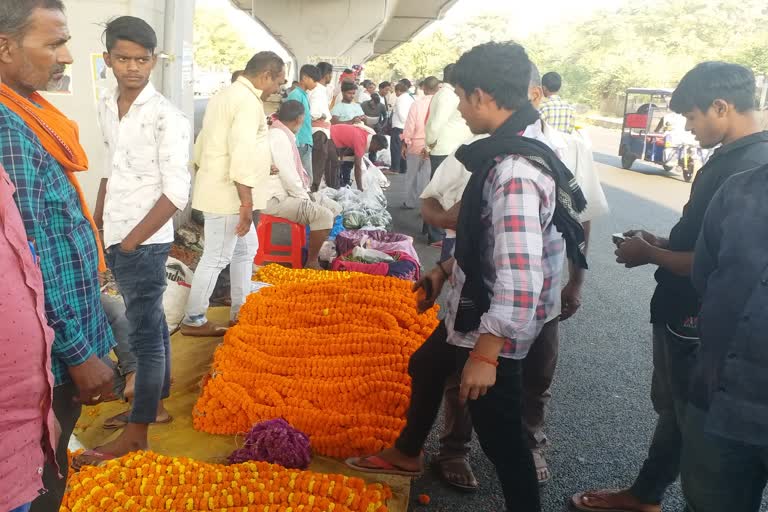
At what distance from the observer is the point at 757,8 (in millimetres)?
46656

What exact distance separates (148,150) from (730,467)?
7.79 ft

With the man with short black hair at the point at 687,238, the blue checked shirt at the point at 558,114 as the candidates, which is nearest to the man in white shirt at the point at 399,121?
the blue checked shirt at the point at 558,114

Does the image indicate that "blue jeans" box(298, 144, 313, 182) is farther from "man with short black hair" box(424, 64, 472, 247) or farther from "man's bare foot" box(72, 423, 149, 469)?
"man's bare foot" box(72, 423, 149, 469)

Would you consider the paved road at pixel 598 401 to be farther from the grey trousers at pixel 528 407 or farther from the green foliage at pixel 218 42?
the green foliage at pixel 218 42

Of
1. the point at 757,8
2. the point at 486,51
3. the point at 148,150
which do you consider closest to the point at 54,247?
the point at 148,150

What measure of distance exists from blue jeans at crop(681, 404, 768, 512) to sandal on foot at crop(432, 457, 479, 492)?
4.05ft

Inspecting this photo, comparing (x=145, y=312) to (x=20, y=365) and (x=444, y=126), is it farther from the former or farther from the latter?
(x=444, y=126)

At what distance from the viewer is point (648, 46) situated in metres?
46.3

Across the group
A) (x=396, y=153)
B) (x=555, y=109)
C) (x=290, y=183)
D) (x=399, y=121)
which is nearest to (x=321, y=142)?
(x=555, y=109)

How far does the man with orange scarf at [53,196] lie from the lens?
1479 mm

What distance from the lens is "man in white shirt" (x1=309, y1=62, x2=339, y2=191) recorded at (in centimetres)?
891

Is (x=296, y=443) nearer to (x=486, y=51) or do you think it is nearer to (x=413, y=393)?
(x=413, y=393)

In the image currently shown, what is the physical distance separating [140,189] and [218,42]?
314 ft

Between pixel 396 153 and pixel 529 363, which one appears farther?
pixel 396 153
